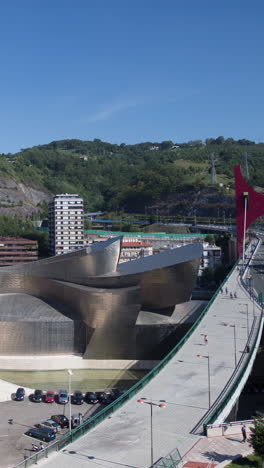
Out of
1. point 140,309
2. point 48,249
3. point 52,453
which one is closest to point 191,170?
point 48,249

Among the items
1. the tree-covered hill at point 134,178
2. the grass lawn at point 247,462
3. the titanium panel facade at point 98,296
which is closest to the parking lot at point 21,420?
the titanium panel facade at point 98,296

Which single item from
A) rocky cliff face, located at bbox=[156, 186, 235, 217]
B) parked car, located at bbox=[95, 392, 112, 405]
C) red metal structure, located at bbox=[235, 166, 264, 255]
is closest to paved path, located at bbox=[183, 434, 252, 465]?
parked car, located at bbox=[95, 392, 112, 405]

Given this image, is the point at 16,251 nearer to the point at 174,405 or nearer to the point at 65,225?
the point at 65,225

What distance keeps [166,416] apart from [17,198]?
321 ft

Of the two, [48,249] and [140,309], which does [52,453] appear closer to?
[140,309]

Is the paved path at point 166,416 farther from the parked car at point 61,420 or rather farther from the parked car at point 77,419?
the parked car at point 61,420

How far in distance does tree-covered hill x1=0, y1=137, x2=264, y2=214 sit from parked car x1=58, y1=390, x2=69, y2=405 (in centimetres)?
8651

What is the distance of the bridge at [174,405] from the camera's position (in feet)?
52.7

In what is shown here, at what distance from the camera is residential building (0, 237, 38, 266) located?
7394 centimetres

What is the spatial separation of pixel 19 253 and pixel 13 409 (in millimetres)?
48523

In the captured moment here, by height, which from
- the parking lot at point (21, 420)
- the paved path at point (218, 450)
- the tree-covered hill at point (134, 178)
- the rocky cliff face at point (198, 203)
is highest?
the tree-covered hill at point (134, 178)

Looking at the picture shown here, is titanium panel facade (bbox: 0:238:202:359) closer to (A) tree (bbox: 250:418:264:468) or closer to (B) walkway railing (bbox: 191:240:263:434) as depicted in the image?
(B) walkway railing (bbox: 191:240:263:434)

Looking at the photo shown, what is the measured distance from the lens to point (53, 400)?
27812 millimetres

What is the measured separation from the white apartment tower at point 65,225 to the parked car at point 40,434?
5599 centimetres
